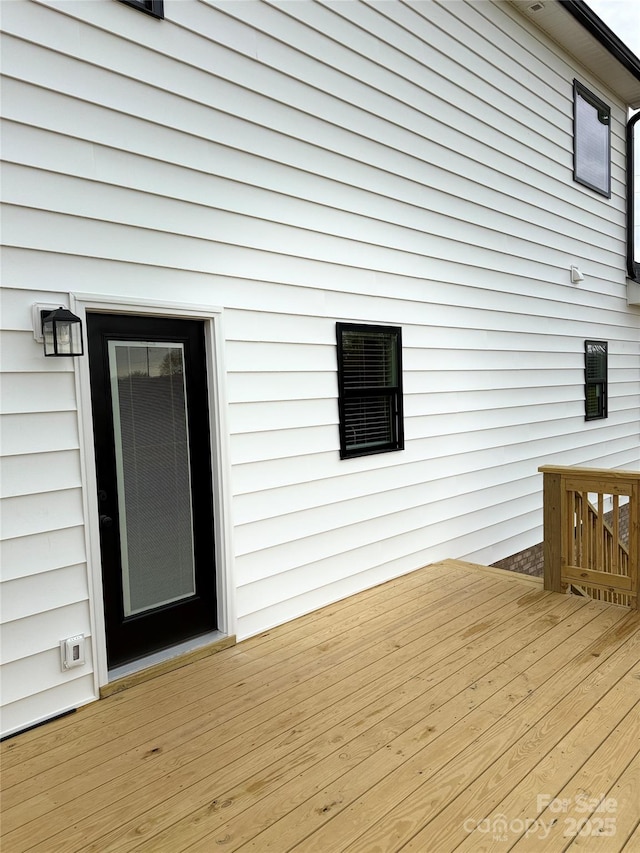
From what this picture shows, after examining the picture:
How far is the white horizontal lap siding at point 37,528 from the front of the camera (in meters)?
2.59

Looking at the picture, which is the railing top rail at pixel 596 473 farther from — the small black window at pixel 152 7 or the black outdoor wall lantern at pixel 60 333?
the small black window at pixel 152 7

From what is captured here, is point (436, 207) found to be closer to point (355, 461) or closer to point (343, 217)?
point (343, 217)

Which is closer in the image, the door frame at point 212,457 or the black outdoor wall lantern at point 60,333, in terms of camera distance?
the black outdoor wall lantern at point 60,333

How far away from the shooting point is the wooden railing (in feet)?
13.0

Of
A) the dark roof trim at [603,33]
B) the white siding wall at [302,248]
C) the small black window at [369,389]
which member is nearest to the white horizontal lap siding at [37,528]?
the white siding wall at [302,248]

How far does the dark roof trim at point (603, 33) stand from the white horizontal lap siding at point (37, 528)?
6.29 m

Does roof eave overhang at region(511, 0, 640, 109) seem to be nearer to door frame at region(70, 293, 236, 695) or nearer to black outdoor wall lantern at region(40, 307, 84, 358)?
door frame at region(70, 293, 236, 695)

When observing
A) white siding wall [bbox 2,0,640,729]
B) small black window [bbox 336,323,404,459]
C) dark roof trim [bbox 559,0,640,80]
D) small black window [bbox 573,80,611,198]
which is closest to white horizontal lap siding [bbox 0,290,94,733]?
white siding wall [bbox 2,0,640,729]

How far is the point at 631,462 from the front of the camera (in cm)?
897

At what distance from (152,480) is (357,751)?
1655 millimetres

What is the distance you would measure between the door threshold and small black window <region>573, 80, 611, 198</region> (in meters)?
6.70

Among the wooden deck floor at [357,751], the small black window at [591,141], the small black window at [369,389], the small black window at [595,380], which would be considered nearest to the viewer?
the wooden deck floor at [357,751]

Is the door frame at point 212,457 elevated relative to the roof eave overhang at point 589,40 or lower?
lower

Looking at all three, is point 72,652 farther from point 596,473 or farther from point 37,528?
point 596,473
